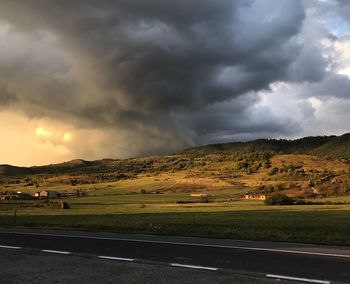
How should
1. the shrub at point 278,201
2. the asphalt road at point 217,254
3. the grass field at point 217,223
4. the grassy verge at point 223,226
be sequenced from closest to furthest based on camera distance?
1. the asphalt road at point 217,254
2. the grassy verge at point 223,226
3. the grass field at point 217,223
4. the shrub at point 278,201

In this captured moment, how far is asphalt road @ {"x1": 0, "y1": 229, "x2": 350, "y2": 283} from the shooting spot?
1282 cm

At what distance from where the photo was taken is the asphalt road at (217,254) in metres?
12.8

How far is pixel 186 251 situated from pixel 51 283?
20.9 feet

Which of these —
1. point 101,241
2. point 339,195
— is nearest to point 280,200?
point 339,195

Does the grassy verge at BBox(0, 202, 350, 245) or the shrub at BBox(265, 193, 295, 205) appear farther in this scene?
the shrub at BBox(265, 193, 295, 205)

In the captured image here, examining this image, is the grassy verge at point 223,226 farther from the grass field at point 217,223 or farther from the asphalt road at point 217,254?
the asphalt road at point 217,254

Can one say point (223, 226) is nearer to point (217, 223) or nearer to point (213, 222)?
point (217, 223)

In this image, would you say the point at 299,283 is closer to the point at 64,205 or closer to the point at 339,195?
the point at 64,205

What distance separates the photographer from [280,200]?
397 ft

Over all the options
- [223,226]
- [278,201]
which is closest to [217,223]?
[223,226]

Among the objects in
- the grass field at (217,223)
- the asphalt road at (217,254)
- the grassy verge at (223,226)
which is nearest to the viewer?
the asphalt road at (217,254)

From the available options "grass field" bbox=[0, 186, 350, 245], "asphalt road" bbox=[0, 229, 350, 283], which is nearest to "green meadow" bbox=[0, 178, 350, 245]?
"grass field" bbox=[0, 186, 350, 245]

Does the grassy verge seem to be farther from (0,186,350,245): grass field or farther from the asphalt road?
the asphalt road

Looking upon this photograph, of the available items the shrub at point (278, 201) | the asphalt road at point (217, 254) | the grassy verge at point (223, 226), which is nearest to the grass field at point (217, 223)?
the grassy verge at point (223, 226)
